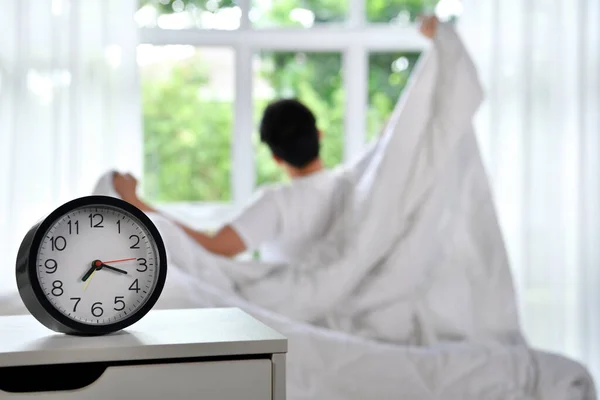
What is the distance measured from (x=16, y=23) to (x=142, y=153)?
24.7 inches

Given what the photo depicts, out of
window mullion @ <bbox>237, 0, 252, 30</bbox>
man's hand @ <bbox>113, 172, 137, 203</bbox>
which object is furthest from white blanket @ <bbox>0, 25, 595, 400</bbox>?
window mullion @ <bbox>237, 0, 252, 30</bbox>

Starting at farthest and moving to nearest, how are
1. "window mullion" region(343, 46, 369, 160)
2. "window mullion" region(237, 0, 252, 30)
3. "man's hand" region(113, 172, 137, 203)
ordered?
"window mullion" region(343, 46, 369, 160), "window mullion" region(237, 0, 252, 30), "man's hand" region(113, 172, 137, 203)

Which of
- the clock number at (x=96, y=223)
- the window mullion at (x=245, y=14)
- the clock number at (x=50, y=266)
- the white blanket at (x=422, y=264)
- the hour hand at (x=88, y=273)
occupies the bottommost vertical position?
the white blanket at (x=422, y=264)

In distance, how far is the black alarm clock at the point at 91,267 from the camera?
0.89 m

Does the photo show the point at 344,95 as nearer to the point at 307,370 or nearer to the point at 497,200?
the point at 497,200

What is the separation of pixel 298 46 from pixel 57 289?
238 centimetres

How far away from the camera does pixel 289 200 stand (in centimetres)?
227

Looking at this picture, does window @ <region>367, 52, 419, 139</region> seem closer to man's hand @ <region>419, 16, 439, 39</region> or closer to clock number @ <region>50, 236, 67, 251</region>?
man's hand @ <region>419, 16, 439, 39</region>

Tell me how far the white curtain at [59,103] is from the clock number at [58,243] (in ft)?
6.45

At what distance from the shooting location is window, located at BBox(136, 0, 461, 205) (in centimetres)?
308

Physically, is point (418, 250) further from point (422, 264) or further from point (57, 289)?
point (57, 289)

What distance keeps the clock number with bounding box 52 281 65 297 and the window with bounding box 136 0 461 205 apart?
7.17 feet

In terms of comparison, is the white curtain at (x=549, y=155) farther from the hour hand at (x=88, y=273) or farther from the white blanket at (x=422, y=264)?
the hour hand at (x=88, y=273)

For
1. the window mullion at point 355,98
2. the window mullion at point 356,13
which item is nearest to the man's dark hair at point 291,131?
the window mullion at point 355,98
